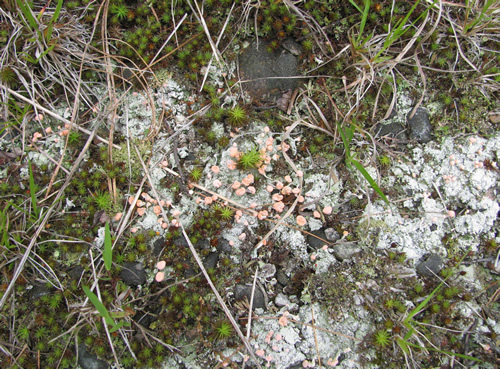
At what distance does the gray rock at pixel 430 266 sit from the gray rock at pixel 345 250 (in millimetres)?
699

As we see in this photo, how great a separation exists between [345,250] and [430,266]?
3.05ft

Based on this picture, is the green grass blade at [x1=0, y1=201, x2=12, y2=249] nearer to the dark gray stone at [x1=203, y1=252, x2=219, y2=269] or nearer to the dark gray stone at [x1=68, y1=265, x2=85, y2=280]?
the dark gray stone at [x1=68, y1=265, x2=85, y2=280]

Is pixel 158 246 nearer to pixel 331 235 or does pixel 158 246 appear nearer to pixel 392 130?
pixel 331 235

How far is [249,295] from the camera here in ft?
11.4

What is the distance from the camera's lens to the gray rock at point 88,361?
10.8 ft

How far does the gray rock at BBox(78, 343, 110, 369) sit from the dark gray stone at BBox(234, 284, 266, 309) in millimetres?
1496

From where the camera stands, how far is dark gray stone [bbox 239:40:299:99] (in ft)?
13.2

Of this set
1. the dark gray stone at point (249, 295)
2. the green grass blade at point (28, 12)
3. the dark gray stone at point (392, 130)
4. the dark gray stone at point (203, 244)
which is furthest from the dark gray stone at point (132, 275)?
the dark gray stone at point (392, 130)

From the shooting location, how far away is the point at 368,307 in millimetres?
3381

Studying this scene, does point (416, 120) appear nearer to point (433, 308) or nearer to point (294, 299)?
point (433, 308)

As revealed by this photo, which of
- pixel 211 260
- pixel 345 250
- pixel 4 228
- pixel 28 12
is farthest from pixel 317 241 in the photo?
pixel 28 12

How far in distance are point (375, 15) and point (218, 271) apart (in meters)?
3.54

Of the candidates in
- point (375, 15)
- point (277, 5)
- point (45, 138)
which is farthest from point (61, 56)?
point (375, 15)

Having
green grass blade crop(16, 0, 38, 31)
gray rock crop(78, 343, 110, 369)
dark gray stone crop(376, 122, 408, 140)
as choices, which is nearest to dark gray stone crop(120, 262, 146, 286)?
gray rock crop(78, 343, 110, 369)
